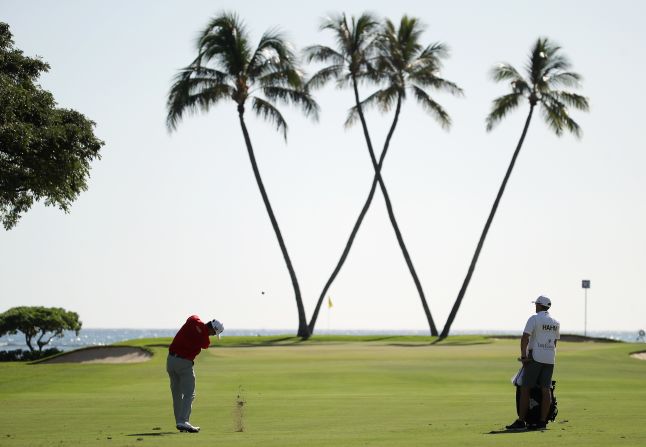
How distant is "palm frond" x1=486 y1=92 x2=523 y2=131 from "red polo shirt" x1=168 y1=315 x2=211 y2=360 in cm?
5820

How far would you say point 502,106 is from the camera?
248 feet

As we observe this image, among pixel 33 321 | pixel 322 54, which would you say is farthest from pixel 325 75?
pixel 33 321

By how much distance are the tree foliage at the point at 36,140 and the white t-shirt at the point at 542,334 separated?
19.8 m

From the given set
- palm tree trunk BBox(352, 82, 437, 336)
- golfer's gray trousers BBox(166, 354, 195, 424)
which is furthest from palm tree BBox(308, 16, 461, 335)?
golfer's gray trousers BBox(166, 354, 195, 424)

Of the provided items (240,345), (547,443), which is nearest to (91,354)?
(240,345)

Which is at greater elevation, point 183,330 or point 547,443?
point 183,330

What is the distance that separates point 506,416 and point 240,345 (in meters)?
36.4

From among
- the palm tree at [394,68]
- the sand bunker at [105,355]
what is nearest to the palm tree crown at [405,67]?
the palm tree at [394,68]

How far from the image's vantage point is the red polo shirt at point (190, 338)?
1978 cm

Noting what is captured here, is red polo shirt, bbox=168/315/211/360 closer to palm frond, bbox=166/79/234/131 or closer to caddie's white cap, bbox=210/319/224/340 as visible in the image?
caddie's white cap, bbox=210/319/224/340

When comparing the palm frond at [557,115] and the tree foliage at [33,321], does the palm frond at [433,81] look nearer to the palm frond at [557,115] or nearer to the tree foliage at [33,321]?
the palm frond at [557,115]

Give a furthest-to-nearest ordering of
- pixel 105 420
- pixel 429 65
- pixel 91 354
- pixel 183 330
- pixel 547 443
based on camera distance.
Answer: pixel 429 65 < pixel 91 354 < pixel 105 420 < pixel 183 330 < pixel 547 443

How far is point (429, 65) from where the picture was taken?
245ft

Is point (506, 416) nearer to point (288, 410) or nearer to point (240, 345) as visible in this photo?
point (288, 410)
